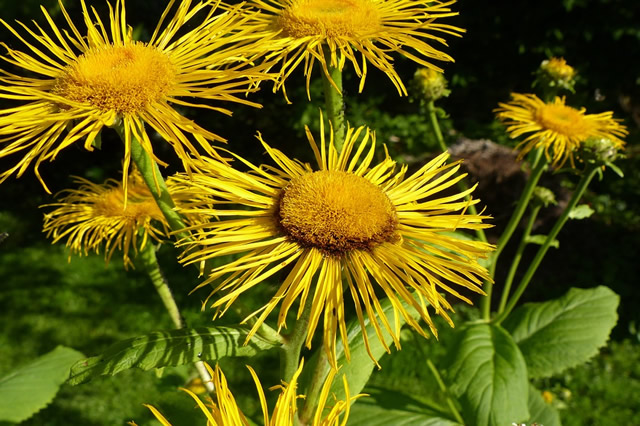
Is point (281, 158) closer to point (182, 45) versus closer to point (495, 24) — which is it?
point (182, 45)

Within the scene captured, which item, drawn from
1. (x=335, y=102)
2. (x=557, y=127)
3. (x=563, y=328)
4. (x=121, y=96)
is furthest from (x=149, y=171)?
(x=563, y=328)

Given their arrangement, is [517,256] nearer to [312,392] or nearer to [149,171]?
[312,392]

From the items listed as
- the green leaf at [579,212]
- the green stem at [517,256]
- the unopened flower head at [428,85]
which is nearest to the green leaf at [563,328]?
the green stem at [517,256]

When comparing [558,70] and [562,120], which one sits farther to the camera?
[558,70]

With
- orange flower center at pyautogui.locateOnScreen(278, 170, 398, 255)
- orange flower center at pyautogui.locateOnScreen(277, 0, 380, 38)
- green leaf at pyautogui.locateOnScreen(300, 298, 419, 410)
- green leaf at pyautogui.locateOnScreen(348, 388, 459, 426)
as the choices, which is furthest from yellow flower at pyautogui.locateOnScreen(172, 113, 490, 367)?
green leaf at pyautogui.locateOnScreen(348, 388, 459, 426)

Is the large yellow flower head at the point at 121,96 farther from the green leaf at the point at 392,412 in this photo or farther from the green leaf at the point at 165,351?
the green leaf at the point at 392,412

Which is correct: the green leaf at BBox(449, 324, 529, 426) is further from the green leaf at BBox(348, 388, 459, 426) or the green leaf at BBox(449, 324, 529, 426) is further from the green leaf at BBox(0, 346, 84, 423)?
the green leaf at BBox(0, 346, 84, 423)
